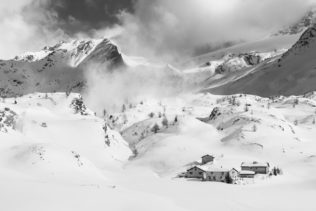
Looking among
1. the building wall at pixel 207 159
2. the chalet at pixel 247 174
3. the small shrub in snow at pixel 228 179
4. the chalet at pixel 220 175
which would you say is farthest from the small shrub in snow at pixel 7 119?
the chalet at pixel 247 174

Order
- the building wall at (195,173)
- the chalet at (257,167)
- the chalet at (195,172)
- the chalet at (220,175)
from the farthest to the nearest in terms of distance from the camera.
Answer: the building wall at (195,173) → the chalet at (195,172) → the chalet at (257,167) → the chalet at (220,175)

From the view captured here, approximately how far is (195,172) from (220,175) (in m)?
8.87

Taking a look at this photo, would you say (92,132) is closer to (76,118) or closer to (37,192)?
(76,118)

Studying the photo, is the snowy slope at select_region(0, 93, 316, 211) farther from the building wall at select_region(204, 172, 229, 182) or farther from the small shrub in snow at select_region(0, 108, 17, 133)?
the building wall at select_region(204, 172, 229, 182)

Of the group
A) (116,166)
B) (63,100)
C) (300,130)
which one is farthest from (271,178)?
(63,100)

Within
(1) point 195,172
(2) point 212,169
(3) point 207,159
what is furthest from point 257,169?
(3) point 207,159

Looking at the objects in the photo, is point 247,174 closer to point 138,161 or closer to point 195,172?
point 195,172

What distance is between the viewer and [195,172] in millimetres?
119688

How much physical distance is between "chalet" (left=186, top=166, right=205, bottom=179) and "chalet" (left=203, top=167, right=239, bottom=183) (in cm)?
177

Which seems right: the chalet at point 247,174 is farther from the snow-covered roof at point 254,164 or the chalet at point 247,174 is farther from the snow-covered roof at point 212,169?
the snow-covered roof at point 254,164

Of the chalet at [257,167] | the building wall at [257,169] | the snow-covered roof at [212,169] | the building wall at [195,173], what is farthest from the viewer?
the building wall at [195,173]

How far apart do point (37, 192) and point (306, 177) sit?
2958 inches

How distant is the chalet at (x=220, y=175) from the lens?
110 meters

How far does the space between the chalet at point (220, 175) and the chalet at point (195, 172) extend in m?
1.77
